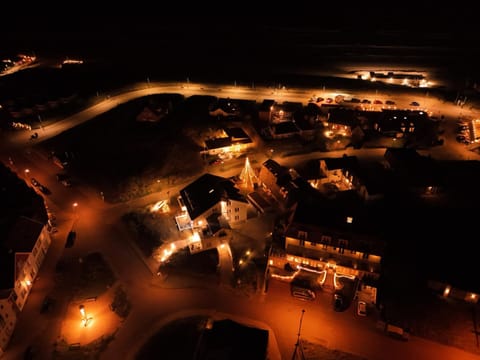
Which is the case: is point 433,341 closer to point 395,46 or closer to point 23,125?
point 23,125

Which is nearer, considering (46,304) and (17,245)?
(46,304)

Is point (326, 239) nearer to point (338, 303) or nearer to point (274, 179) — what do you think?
→ point (338, 303)

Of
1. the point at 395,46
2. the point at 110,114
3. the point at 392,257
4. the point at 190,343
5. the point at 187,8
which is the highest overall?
the point at 187,8

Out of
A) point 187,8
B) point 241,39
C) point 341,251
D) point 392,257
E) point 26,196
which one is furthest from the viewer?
point 187,8

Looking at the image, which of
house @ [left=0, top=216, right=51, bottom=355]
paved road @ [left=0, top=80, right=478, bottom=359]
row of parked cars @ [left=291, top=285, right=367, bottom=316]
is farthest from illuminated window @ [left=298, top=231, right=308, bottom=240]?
house @ [left=0, top=216, right=51, bottom=355]

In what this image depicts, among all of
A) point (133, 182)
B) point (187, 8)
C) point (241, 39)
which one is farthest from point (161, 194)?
point (187, 8)

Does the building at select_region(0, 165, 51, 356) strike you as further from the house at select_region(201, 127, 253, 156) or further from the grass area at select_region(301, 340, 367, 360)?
the grass area at select_region(301, 340, 367, 360)

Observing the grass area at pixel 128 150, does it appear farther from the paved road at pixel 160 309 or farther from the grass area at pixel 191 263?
the grass area at pixel 191 263

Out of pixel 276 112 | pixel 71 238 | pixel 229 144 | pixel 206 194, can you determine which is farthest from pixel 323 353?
pixel 276 112
